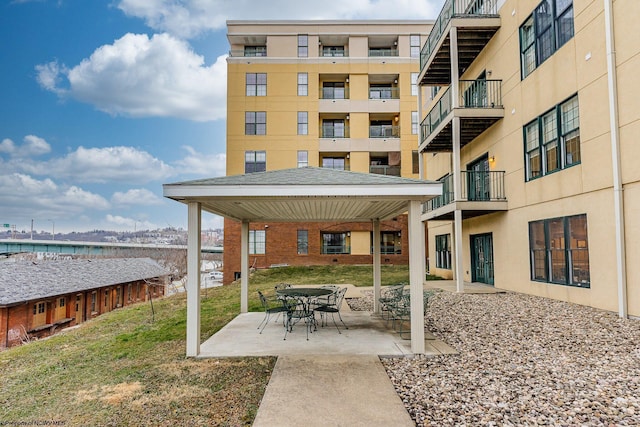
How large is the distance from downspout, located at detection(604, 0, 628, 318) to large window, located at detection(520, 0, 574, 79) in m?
1.65

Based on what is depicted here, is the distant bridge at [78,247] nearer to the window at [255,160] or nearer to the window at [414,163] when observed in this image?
the window at [255,160]

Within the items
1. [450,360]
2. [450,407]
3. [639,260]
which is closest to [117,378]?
[450,407]

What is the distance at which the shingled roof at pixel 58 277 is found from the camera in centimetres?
2003

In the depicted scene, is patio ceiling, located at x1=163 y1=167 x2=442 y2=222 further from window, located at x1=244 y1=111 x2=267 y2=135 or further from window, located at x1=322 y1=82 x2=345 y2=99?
window, located at x1=322 y1=82 x2=345 y2=99

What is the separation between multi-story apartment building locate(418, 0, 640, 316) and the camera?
8055mm

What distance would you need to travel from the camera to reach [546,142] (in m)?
11.0

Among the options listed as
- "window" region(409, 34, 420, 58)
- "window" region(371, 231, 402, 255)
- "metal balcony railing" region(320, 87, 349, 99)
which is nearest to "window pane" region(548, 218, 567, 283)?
"window" region(371, 231, 402, 255)

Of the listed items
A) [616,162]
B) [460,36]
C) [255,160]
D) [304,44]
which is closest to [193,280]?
[616,162]

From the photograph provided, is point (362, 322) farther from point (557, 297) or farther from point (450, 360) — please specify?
point (557, 297)

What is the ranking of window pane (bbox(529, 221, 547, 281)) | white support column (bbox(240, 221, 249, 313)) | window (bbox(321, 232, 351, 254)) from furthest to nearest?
window (bbox(321, 232, 351, 254)), window pane (bbox(529, 221, 547, 281)), white support column (bbox(240, 221, 249, 313))

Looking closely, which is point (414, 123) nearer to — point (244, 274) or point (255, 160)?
point (255, 160)

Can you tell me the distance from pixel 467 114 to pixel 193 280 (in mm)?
11257

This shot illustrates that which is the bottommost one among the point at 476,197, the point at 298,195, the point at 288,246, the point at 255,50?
the point at 288,246

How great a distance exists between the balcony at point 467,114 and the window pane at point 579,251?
5215mm
